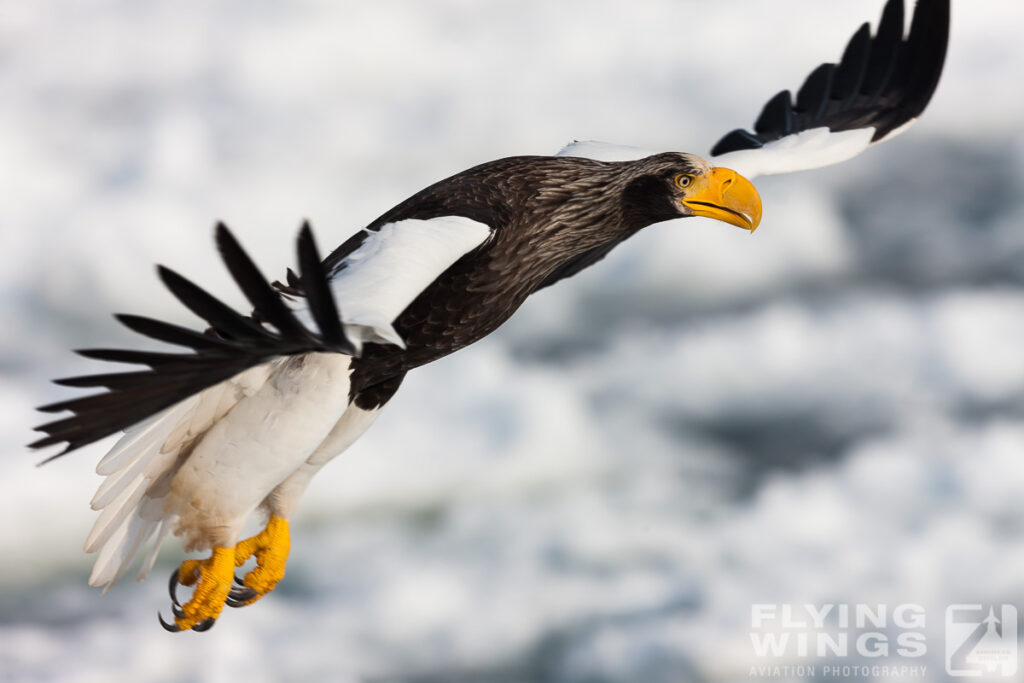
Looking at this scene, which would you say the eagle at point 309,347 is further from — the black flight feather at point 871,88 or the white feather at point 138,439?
the black flight feather at point 871,88

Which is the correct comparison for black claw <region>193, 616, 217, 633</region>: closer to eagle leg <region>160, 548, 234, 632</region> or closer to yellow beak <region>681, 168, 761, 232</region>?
eagle leg <region>160, 548, 234, 632</region>

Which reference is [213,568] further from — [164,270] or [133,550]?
[164,270]

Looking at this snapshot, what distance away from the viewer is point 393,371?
4371 mm

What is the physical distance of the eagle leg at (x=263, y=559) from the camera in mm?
4660

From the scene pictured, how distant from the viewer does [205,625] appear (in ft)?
14.8

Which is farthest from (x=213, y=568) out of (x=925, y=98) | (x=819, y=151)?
(x=925, y=98)

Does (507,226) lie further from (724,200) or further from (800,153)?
(800,153)

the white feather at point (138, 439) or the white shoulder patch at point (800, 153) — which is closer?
the white feather at point (138, 439)

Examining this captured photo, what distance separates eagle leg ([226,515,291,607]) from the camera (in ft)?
15.3

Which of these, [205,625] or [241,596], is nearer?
[205,625]

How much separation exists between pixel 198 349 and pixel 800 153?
359 centimetres

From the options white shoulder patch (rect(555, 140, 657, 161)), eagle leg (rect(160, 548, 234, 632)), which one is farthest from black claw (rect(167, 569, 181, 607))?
white shoulder patch (rect(555, 140, 657, 161))

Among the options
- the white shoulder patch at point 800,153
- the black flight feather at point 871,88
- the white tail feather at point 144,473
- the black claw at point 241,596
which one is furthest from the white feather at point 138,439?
the black flight feather at point 871,88

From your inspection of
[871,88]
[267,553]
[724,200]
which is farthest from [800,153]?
[267,553]
